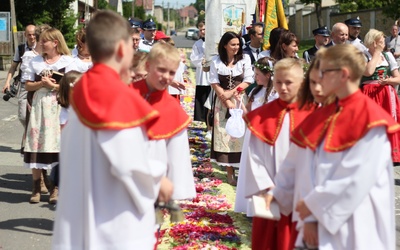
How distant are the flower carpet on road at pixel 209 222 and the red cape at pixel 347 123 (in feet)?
8.46

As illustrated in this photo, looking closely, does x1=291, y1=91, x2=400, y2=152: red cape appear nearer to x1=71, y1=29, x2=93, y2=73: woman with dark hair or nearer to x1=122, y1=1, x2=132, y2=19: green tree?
x1=71, y1=29, x2=93, y2=73: woman with dark hair

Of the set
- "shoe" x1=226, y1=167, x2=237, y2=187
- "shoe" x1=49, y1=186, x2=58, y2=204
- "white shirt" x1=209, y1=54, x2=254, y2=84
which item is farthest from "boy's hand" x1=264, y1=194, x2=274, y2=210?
"shoe" x1=226, y1=167, x2=237, y2=187

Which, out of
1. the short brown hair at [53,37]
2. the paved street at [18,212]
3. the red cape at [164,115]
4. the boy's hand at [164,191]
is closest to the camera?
the boy's hand at [164,191]

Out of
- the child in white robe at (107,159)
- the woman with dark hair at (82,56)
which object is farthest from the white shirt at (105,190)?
the woman with dark hair at (82,56)

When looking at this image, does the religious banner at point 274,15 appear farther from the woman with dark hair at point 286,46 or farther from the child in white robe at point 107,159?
the child in white robe at point 107,159

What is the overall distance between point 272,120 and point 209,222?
2.44 meters

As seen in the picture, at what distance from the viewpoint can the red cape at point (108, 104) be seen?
3.47 metres

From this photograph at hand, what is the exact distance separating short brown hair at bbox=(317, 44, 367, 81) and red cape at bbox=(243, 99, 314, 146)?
1.03 m

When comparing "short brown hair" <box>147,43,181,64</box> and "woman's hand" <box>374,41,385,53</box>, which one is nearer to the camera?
"short brown hair" <box>147,43,181,64</box>

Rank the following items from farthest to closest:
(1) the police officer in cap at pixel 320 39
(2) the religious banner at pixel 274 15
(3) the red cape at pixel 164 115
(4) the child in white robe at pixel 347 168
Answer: (2) the religious banner at pixel 274 15 < (1) the police officer in cap at pixel 320 39 < (3) the red cape at pixel 164 115 < (4) the child in white robe at pixel 347 168

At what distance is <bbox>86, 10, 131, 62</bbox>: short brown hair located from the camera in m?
3.51

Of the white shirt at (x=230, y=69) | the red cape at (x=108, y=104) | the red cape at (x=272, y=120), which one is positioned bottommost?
the red cape at (x=272, y=120)

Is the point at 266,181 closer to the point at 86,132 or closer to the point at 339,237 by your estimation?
the point at 339,237

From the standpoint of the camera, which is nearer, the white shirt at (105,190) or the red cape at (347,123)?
the white shirt at (105,190)
